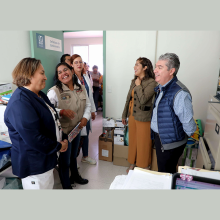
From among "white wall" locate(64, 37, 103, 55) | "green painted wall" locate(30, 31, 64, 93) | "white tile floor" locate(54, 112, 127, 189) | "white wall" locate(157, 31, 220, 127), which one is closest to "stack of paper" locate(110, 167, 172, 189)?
"white tile floor" locate(54, 112, 127, 189)

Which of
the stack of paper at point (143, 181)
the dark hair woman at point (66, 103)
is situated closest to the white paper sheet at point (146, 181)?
the stack of paper at point (143, 181)

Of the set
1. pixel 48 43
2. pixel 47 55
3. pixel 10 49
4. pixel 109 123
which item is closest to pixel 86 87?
pixel 109 123

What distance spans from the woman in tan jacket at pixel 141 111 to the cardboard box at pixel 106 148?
380mm

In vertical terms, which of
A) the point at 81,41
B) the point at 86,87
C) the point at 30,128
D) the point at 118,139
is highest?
the point at 81,41

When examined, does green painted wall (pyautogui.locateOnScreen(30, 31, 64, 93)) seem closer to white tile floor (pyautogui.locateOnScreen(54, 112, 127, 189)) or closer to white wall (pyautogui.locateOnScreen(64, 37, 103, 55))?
white tile floor (pyautogui.locateOnScreen(54, 112, 127, 189))

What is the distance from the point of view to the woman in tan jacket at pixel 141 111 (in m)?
2.27

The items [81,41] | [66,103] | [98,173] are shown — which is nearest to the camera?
[66,103]

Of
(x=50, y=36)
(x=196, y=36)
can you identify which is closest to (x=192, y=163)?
(x=196, y=36)

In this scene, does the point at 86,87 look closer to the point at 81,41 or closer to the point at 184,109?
the point at 184,109

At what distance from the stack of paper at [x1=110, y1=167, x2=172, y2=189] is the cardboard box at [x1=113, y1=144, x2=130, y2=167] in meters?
1.75

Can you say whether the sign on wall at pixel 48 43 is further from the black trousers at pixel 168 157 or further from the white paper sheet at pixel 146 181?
the white paper sheet at pixel 146 181

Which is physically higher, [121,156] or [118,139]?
[118,139]

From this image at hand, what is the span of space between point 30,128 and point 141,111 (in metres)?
1.46

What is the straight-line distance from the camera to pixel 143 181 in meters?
0.94
